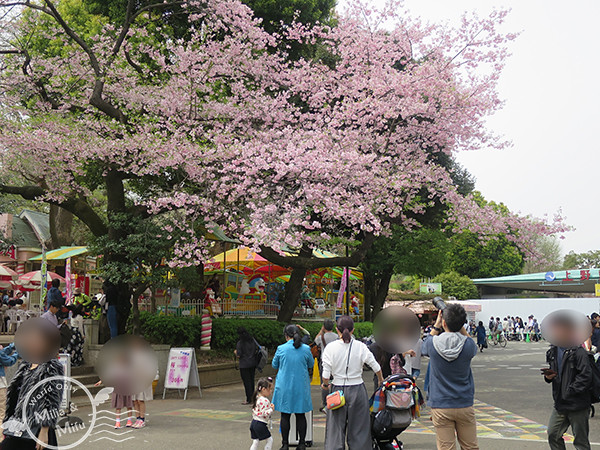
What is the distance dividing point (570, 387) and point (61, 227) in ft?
78.9

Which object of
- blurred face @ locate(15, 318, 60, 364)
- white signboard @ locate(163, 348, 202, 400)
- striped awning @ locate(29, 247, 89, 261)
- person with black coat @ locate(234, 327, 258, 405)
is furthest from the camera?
striped awning @ locate(29, 247, 89, 261)

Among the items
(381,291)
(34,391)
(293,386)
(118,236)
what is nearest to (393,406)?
(293,386)

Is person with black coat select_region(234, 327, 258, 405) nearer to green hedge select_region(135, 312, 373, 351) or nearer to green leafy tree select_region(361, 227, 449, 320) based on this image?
green hedge select_region(135, 312, 373, 351)

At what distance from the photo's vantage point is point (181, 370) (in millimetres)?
12789

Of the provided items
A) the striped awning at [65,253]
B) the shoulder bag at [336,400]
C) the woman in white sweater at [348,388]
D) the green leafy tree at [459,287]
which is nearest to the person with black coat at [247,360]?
the woman in white sweater at [348,388]

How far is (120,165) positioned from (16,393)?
1058cm

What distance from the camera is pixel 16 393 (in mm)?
4746

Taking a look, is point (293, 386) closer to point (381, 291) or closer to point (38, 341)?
point (38, 341)

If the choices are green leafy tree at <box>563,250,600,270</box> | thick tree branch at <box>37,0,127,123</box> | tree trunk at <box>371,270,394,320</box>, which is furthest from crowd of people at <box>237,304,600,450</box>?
green leafy tree at <box>563,250,600,270</box>

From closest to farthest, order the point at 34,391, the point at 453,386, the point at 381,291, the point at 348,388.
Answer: the point at 34,391 < the point at 453,386 < the point at 348,388 < the point at 381,291

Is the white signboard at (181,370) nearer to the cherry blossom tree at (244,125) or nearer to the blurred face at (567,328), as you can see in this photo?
the cherry blossom tree at (244,125)

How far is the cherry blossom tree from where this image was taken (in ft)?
44.7

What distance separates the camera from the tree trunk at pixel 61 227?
25.4 meters

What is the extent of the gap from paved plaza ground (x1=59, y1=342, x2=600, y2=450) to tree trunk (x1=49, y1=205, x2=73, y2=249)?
14305mm
